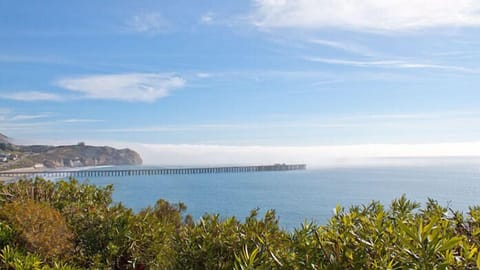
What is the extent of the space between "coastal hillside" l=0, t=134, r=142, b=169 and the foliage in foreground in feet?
311

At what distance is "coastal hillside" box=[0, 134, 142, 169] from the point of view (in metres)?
110

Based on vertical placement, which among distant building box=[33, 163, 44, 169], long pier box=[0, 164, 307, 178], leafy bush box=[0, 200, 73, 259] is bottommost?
long pier box=[0, 164, 307, 178]

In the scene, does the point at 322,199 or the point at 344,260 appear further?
the point at 322,199

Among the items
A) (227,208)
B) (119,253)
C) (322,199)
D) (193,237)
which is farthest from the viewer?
(322,199)

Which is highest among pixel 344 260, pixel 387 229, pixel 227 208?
pixel 387 229

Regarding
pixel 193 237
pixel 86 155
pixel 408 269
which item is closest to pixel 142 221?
pixel 193 237

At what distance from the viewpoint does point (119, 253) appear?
6.32 m

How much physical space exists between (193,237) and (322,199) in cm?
5415

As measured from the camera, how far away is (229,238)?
378 centimetres

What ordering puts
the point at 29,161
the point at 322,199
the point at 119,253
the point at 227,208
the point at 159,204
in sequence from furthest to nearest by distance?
the point at 29,161
the point at 322,199
the point at 227,208
the point at 159,204
the point at 119,253

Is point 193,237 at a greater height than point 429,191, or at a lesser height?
greater

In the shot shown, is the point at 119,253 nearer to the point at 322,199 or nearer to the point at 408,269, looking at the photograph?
the point at 408,269

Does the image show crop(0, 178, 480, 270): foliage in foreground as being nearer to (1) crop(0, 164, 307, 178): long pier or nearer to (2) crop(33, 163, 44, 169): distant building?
(1) crop(0, 164, 307, 178): long pier

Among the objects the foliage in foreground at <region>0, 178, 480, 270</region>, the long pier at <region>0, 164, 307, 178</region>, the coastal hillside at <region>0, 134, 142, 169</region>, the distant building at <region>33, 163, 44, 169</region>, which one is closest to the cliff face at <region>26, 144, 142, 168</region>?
the coastal hillside at <region>0, 134, 142, 169</region>
